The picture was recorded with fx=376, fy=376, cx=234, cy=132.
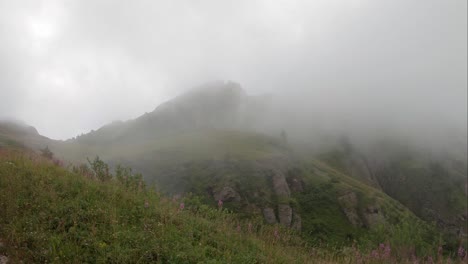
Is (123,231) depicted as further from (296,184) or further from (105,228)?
(296,184)

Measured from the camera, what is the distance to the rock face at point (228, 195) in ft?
470

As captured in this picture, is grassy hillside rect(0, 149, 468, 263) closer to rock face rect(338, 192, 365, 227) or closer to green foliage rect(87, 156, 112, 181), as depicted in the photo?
green foliage rect(87, 156, 112, 181)

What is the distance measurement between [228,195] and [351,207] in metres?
54.1

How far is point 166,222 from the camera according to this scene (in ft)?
32.5

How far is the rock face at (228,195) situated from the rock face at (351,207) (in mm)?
47095

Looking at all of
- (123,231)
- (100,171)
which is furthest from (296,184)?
(123,231)

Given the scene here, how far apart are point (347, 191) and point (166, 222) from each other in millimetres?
165830

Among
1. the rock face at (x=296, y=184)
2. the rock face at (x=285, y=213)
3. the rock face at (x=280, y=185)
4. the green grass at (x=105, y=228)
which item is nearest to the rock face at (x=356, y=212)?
the rock face at (x=296, y=184)

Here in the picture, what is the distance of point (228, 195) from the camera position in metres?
145

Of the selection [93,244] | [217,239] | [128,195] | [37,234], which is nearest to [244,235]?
[217,239]

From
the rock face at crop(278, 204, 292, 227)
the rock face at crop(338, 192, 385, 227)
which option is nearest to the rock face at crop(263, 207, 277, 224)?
the rock face at crop(278, 204, 292, 227)

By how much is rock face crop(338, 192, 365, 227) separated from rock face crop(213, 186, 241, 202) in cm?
4709

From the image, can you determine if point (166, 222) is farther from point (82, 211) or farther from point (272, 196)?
point (272, 196)

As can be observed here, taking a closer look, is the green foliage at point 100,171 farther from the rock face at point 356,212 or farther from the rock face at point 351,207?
the rock face at point 351,207
